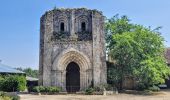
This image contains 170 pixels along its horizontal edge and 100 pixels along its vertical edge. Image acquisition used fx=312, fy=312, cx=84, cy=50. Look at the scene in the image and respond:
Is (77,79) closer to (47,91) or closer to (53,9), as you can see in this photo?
(47,91)

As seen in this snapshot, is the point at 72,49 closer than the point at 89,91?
No

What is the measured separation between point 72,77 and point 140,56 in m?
7.68

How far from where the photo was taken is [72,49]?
107 ft

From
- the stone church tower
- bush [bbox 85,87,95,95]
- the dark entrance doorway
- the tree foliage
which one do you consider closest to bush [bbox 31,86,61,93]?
the stone church tower

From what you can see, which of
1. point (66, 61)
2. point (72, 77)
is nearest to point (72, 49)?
point (66, 61)

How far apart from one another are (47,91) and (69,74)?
4310 millimetres

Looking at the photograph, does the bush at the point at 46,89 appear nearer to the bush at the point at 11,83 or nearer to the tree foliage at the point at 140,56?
the bush at the point at 11,83

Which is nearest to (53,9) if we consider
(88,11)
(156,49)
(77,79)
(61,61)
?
(88,11)

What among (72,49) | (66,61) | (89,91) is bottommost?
(89,91)

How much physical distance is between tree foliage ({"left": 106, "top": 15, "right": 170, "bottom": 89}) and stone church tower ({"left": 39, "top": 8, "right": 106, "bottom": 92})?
82.6 inches

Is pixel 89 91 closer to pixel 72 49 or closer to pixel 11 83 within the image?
pixel 72 49

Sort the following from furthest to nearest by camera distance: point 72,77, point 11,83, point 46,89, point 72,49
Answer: point 72,77 → point 72,49 → point 46,89 → point 11,83

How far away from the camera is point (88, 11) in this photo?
33.9 meters

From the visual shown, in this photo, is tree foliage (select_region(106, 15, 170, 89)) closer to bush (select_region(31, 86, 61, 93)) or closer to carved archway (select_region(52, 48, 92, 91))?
carved archway (select_region(52, 48, 92, 91))
